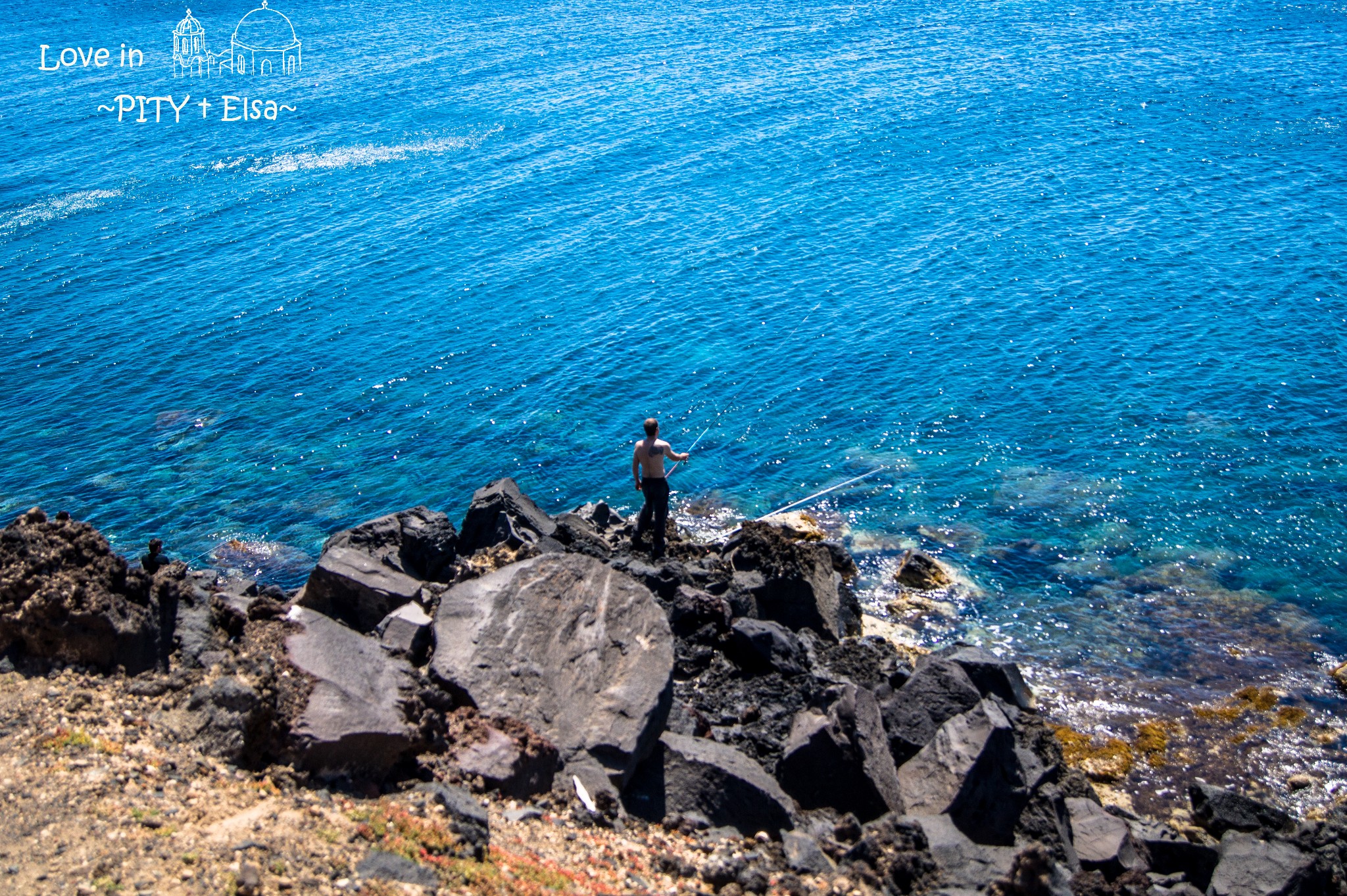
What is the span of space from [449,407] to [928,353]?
1706cm

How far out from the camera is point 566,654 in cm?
1631

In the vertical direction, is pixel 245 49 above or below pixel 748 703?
above

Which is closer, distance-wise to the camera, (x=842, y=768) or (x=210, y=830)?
(x=210, y=830)

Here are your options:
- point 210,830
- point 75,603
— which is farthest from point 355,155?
point 210,830

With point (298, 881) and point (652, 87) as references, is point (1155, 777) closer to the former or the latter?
point (298, 881)

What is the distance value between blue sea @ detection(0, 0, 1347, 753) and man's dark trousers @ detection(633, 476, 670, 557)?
5.83 metres

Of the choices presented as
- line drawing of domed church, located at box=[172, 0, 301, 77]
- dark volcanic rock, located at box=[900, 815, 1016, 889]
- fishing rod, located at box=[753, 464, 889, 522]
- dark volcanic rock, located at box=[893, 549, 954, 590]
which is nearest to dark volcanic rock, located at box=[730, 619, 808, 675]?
dark volcanic rock, located at box=[900, 815, 1016, 889]

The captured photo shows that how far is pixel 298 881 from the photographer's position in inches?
440

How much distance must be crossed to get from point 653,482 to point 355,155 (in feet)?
155

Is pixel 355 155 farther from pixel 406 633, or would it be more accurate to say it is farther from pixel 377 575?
pixel 406 633

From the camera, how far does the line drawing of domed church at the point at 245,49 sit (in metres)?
80.6

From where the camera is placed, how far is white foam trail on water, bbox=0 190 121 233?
54312mm

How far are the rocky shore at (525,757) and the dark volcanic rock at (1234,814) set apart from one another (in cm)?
4

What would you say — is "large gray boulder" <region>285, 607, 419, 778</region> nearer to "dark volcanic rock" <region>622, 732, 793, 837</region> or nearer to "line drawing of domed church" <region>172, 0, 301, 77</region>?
"dark volcanic rock" <region>622, 732, 793, 837</region>
